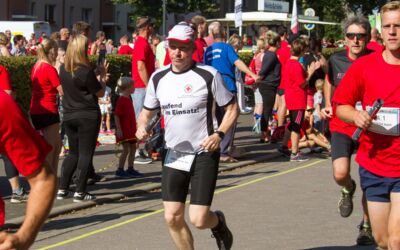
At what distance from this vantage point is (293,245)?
8773mm

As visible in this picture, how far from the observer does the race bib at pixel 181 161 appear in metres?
7.48

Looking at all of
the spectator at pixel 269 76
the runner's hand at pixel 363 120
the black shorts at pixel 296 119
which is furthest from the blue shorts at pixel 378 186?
the spectator at pixel 269 76

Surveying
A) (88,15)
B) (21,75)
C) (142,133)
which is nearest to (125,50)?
(21,75)

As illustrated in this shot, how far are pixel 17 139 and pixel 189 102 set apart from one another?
11.8ft

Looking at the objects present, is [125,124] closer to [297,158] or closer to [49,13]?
[297,158]

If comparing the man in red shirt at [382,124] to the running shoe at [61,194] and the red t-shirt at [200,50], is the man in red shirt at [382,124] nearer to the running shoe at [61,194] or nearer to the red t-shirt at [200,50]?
the running shoe at [61,194]

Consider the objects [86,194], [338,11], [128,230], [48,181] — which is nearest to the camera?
[48,181]

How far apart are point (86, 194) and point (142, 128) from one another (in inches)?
157

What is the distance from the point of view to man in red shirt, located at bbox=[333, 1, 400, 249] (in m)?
6.24

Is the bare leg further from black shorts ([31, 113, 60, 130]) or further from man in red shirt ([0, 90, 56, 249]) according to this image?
black shorts ([31, 113, 60, 130])

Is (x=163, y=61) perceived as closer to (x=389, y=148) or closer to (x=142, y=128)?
(x=142, y=128)

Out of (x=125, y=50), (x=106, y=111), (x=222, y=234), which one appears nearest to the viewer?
(x=222, y=234)

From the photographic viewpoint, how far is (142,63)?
47.6 feet

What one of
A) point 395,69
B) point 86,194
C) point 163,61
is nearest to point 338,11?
point 163,61
